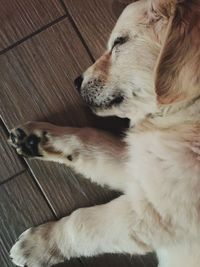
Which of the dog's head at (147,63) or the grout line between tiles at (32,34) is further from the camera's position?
the grout line between tiles at (32,34)

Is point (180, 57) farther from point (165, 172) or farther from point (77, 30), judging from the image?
point (77, 30)

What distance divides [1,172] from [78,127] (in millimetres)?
343

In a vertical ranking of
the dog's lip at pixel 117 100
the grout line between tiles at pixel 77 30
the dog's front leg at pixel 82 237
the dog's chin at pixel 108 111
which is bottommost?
the dog's front leg at pixel 82 237

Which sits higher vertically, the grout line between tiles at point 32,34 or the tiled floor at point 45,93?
the grout line between tiles at point 32,34

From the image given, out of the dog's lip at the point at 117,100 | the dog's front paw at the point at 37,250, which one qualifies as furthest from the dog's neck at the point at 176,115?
the dog's front paw at the point at 37,250

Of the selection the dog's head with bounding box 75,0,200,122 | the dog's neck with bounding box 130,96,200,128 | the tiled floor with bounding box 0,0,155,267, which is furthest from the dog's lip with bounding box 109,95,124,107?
the tiled floor with bounding box 0,0,155,267

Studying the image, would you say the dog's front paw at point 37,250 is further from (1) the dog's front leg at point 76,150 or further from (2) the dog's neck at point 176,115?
(2) the dog's neck at point 176,115

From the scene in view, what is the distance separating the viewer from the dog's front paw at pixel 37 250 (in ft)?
5.55

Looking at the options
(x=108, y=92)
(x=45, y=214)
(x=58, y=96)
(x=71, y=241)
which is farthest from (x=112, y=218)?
(x=58, y=96)

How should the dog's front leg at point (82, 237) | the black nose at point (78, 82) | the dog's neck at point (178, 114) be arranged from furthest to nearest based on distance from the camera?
the black nose at point (78, 82)
the dog's front leg at point (82, 237)
the dog's neck at point (178, 114)

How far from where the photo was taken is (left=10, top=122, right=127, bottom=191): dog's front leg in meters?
1.71

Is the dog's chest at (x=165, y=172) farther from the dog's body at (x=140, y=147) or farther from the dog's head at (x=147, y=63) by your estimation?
the dog's head at (x=147, y=63)

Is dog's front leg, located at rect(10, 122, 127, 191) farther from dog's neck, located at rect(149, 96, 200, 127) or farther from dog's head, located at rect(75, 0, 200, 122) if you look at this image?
dog's neck, located at rect(149, 96, 200, 127)

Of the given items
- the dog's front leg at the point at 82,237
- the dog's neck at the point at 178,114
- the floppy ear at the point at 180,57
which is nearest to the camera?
the floppy ear at the point at 180,57
